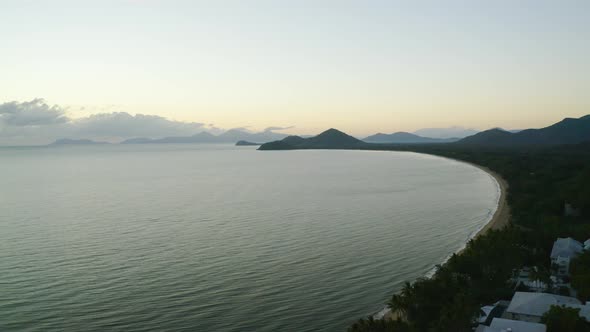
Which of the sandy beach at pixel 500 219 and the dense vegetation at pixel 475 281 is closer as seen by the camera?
the dense vegetation at pixel 475 281

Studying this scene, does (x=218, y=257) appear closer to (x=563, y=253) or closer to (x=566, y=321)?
(x=566, y=321)

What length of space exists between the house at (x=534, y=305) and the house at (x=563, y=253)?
8598 mm

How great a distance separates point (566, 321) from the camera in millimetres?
23188

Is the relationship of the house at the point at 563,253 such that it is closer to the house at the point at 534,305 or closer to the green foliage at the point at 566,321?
the house at the point at 534,305

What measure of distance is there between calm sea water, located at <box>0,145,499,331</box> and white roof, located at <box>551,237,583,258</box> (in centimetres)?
1048

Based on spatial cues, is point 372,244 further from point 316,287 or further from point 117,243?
point 117,243

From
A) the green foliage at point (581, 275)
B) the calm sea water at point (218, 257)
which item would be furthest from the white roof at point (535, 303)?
the calm sea water at point (218, 257)

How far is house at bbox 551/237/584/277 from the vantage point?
3603 centimetres

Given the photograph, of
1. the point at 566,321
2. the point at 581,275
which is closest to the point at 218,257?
the point at 566,321

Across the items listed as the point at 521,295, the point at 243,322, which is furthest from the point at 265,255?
the point at 521,295

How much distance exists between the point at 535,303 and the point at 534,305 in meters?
0.17

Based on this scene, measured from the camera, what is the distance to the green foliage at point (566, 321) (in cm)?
2311

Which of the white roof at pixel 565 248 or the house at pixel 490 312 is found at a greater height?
the white roof at pixel 565 248

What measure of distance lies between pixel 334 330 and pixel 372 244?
2067 cm
